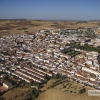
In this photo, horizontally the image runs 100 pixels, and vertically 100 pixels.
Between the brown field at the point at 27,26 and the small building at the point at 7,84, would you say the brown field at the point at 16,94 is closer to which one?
the small building at the point at 7,84

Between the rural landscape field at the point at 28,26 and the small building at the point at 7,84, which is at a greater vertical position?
the rural landscape field at the point at 28,26

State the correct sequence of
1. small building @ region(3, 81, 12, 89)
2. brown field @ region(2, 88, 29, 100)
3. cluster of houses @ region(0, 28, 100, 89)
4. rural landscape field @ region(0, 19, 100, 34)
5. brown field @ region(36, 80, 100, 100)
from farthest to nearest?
rural landscape field @ region(0, 19, 100, 34)
cluster of houses @ region(0, 28, 100, 89)
small building @ region(3, 81, 12, 89)
brown field @ region(2, 88, 29, 100)
brown field @ region(36, 80, 100, 100)

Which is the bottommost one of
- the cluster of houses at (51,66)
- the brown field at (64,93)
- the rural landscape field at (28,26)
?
the brown field at (64,93)

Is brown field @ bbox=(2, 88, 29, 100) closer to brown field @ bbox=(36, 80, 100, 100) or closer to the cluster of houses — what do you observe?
brown field @ bbox=(36, 80, 100, 100)

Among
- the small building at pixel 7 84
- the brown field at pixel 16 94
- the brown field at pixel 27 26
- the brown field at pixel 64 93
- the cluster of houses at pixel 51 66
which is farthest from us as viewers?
the brown field at pixel 27 26

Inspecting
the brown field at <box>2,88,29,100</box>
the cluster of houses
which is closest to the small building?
the brown field at <box>2,88,29,100</box>

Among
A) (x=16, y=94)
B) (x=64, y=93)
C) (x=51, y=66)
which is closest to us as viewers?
(x=64, y=93)

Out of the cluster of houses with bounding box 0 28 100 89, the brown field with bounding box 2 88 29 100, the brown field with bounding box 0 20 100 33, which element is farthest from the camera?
the brown field with bounding box 0 20 100 33

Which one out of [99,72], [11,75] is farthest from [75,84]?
[11,75]

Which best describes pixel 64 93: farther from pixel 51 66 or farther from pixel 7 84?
pixel 51 66

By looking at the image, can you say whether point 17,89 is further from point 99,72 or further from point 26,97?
point 99,72

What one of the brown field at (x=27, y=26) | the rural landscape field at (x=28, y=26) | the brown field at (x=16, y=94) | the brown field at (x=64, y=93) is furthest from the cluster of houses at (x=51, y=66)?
the brown field at (x=27, y=26)

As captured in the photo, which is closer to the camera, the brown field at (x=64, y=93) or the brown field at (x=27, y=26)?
the brown field at (x=64, y=93)

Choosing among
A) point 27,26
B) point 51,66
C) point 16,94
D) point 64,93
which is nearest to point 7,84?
point 16,94
